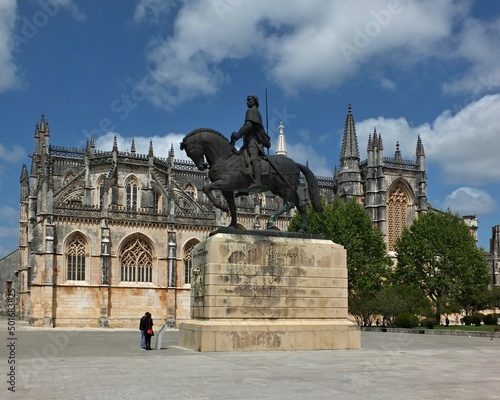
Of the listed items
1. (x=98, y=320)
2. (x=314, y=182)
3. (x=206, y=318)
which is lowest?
(x=98, y=320)

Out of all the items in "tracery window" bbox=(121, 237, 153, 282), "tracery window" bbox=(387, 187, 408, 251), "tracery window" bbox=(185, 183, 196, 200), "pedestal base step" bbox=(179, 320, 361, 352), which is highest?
"tracery window" bbox=(185, 183, 196, 200)

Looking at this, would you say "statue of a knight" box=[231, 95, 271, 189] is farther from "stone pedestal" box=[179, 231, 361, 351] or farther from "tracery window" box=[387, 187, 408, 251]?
"tracery window" box=[387, 187, 408, 251]

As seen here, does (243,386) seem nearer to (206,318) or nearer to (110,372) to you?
(110,372)

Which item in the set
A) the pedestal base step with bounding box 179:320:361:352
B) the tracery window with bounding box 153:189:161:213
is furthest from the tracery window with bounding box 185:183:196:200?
the pedestal base step with bounding box 179:320:361:352

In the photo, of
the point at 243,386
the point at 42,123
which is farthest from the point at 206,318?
the point at 42,123

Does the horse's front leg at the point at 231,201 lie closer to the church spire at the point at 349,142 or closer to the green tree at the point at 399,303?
the green tree at the point at 399,303

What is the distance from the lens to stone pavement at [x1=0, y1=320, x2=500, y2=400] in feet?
30.4

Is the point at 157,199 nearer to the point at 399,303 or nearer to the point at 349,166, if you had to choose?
the point at 349,166

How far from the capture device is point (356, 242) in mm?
51938

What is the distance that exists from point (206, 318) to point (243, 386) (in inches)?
295

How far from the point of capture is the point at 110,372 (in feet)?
39.3

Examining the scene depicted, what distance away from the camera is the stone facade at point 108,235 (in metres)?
48.7

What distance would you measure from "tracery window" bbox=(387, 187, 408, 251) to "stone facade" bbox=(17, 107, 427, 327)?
2998 mm

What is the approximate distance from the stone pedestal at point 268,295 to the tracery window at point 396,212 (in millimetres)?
55131
